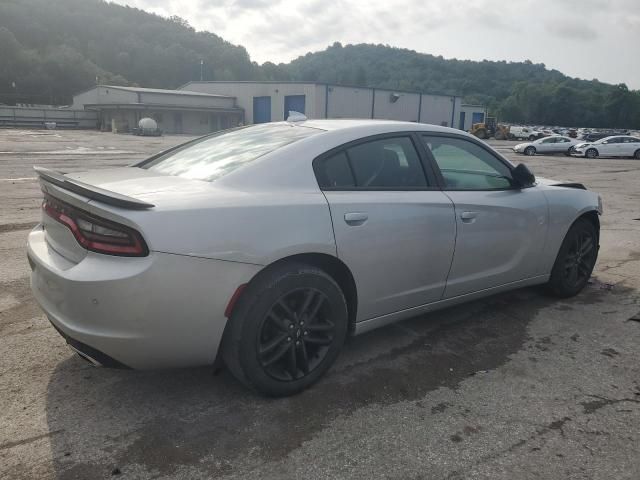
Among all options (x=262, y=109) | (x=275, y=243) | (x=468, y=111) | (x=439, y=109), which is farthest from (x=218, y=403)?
(x=468, y=111)

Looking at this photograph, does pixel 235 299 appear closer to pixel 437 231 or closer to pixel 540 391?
pixel 437 231

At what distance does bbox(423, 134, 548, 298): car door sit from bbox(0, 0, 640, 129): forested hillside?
311ft

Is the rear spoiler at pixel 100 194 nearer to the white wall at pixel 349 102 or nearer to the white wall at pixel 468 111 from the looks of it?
the white wall at pixel 349 102

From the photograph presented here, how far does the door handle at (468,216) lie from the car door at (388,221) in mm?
111

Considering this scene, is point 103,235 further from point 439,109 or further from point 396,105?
point 439,109

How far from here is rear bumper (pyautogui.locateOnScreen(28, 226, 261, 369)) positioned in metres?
2.37

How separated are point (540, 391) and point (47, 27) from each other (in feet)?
382

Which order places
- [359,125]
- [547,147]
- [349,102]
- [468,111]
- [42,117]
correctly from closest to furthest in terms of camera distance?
[359,125], [547,147], [349,102], [42,117], [468,111]

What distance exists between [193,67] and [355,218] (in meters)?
113

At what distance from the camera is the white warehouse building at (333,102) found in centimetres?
5200

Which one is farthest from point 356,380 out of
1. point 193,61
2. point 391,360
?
point 193,61

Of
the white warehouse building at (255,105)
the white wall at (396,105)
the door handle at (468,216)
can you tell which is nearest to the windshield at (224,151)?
the door handle at (468,216)

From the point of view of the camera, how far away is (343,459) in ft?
7.93

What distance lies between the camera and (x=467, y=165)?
155 inches
